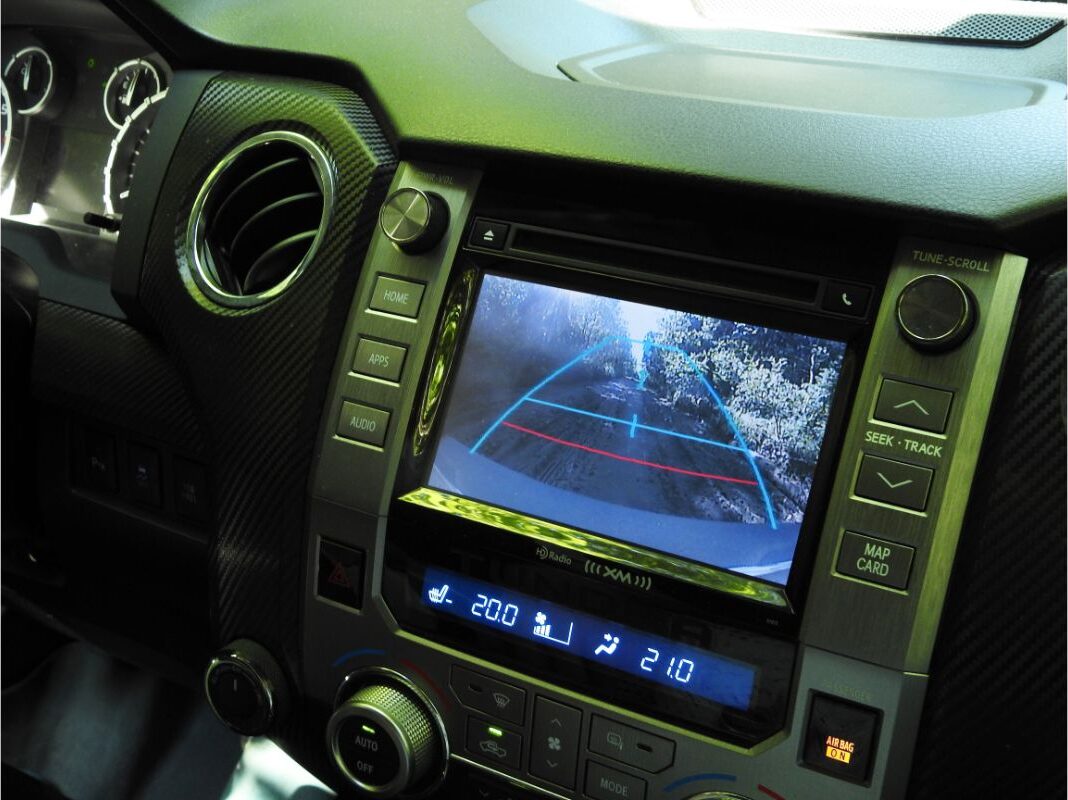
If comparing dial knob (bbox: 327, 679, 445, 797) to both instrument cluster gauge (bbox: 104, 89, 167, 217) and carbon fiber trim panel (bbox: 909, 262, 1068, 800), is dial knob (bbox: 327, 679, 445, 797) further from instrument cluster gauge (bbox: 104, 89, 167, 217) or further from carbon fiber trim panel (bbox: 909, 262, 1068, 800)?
instrument cluster gauge (bbox: 104, 89, 167, 217)

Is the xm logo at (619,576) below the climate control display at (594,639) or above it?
above

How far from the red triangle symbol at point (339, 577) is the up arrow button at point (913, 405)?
0.48m

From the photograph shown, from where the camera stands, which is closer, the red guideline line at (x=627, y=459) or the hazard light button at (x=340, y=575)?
the red guideline line at (x=627, y=459)

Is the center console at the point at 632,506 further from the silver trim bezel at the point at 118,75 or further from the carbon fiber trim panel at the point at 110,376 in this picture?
the silver trim bezel at the point at 118,75

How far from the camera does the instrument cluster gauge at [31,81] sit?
1471mm

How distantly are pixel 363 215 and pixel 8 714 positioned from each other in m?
0.97

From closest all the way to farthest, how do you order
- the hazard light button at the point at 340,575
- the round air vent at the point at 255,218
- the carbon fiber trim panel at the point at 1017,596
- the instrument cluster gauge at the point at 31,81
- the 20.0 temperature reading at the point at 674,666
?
the carbon fiber trim panel at the point at 1017,596
the 20.0 temperature reading at the point at 674,666
the hazard light button at the point at 340,575
the round air vent at the point at 255,218
the instrument cluster gauge at the point at 31,81

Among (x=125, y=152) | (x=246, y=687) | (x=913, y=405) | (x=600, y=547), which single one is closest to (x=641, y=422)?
(x=600, y=547)

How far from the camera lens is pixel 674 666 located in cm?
86

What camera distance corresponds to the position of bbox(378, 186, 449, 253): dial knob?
948 millimetres

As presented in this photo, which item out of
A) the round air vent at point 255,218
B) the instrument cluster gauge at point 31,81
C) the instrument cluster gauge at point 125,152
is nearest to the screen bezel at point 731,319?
the round air vent at point 255,218

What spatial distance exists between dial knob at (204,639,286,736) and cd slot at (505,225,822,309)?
46 cm

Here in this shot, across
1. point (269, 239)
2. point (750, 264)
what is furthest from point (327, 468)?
point (750, 264)

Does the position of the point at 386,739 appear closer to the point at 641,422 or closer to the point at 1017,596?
the point at 641,422
